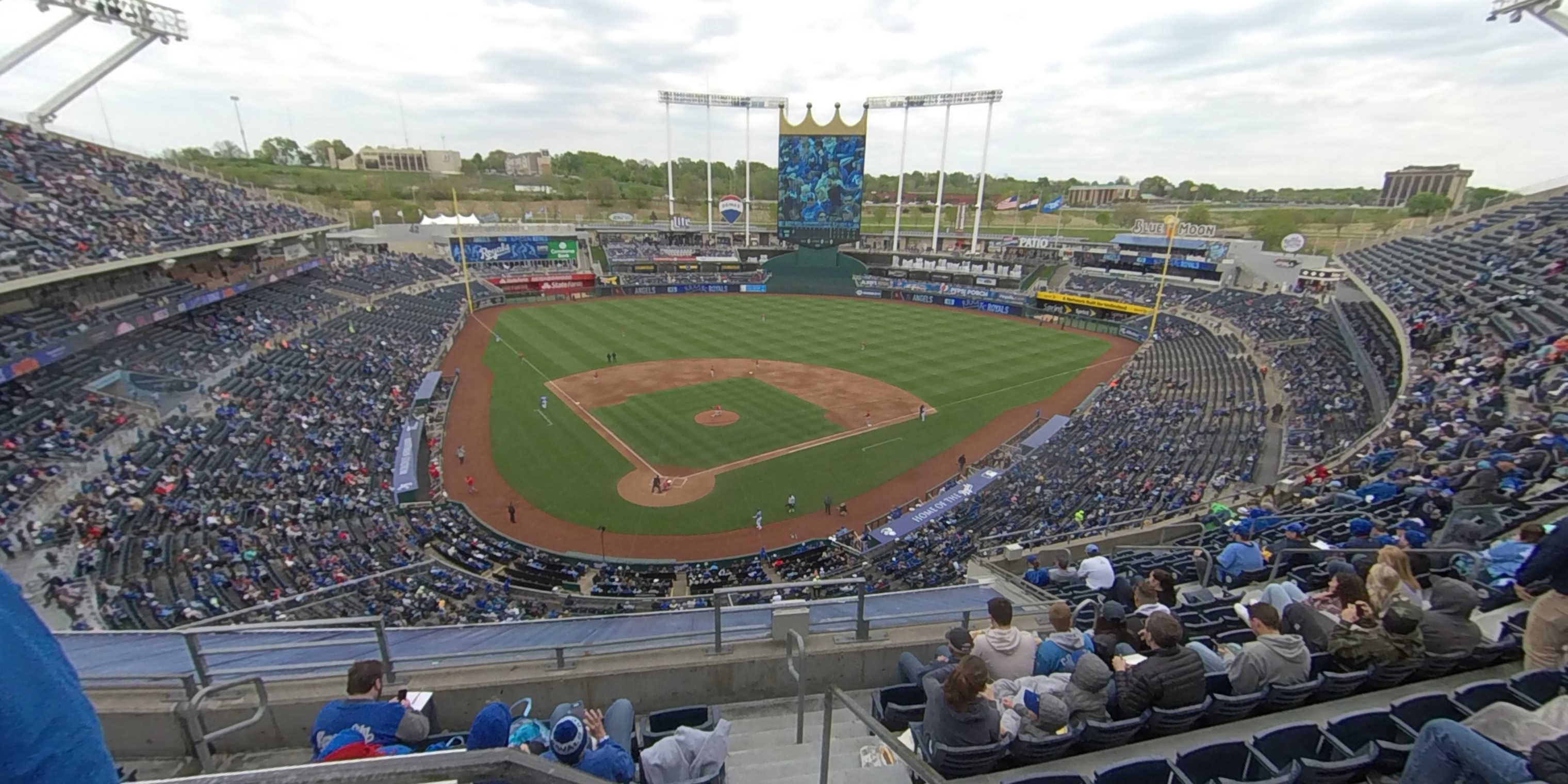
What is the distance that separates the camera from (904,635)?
7.13 metres

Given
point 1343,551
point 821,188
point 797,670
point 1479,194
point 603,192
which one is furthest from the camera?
point 603,192

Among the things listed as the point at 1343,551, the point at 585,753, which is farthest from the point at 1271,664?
the point at 585,753

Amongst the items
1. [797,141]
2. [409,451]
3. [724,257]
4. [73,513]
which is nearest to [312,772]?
[73,513]

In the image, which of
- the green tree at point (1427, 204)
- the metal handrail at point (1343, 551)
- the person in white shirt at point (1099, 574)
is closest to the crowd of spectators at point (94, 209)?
the person in white shirt at point (1099, 574)

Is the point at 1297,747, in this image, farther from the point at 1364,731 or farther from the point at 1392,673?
the point at 1392,673

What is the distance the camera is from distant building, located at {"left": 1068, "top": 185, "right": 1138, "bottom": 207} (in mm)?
132750

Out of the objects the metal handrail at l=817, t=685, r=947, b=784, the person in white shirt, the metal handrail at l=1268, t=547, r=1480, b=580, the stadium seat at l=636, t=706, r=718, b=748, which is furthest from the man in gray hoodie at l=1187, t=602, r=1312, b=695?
the stadium seat at l=636, t=706, r=718, b=748

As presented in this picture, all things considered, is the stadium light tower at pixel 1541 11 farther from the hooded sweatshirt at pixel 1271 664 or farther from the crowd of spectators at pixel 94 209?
the crowd of spectators at pixel 94 209

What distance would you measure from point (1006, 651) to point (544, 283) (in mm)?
64984

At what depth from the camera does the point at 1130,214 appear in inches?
3898

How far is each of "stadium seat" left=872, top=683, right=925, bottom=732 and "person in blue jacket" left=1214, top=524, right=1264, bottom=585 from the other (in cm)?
577

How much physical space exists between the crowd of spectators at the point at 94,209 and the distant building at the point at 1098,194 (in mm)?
129499

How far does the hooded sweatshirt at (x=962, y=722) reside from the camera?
4.58 meters

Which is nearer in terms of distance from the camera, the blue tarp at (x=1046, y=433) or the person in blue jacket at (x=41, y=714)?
the person in blue jacket at (x=41, y=714)
